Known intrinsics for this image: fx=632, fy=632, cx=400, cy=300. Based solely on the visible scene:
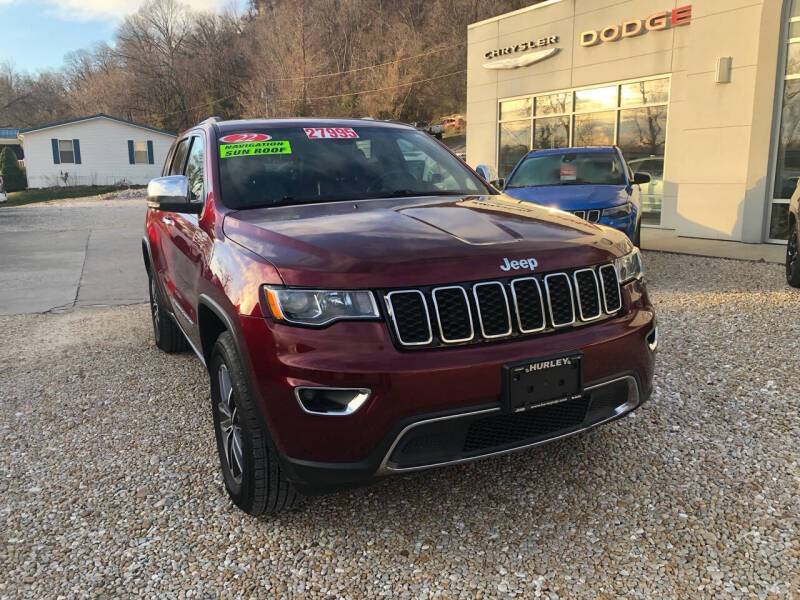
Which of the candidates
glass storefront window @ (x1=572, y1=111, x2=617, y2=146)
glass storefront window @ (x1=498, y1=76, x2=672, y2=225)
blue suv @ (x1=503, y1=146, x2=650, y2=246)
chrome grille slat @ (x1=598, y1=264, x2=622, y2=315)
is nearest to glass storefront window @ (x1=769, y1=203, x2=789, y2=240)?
glass storefront window @ (x1=498, y1=76, x2=672, y2=225)

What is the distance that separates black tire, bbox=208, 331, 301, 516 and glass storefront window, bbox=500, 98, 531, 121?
15.5 m

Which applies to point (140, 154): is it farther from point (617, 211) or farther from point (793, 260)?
point (793, 260)

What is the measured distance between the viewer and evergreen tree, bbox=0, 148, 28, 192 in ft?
128

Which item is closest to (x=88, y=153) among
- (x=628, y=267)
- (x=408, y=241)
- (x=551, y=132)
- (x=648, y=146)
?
(x=551, y=132)

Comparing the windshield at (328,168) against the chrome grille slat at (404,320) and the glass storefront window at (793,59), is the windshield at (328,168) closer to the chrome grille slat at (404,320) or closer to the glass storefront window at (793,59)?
the chrome grille slat at (404,320)

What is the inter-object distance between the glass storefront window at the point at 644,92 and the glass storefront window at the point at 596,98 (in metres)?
0.22

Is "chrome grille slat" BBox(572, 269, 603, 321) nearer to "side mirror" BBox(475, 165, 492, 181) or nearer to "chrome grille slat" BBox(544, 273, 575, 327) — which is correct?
"chrome grille slat" BBox(544, 273, 575, 327)

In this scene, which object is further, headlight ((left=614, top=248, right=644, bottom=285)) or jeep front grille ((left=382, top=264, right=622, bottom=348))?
headlight ((left=614, top=248, right=644, bottom=285))

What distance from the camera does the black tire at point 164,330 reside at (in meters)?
5.12

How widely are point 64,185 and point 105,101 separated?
23184 mm

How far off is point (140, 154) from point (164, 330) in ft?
132

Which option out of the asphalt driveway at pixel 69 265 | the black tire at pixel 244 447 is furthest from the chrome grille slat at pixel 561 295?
the asphalt driveway at pixel 69 265

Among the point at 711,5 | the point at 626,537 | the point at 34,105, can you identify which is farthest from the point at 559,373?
the point at 34,105

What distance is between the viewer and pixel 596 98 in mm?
14938
